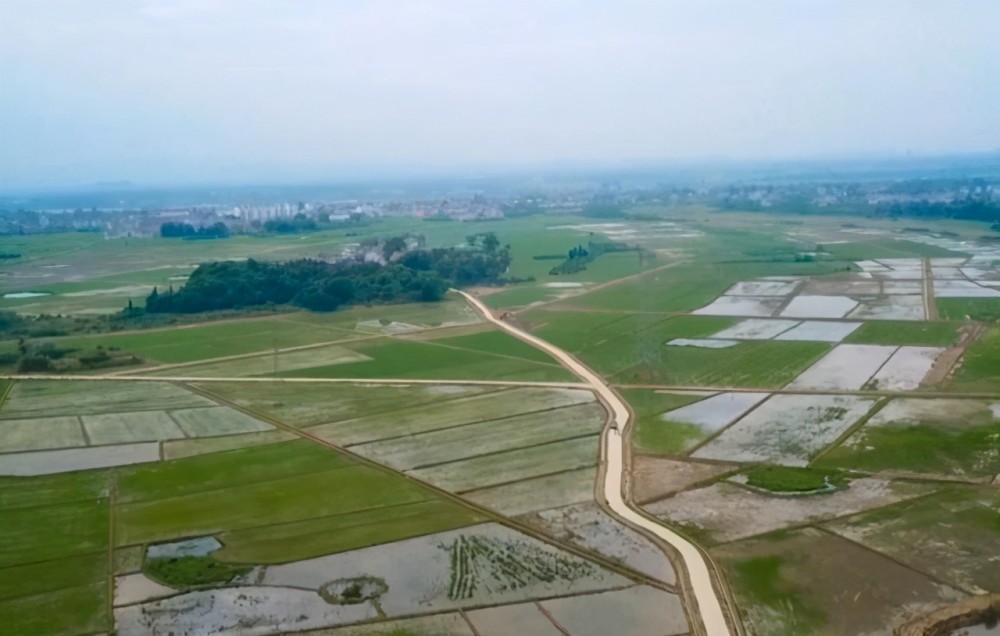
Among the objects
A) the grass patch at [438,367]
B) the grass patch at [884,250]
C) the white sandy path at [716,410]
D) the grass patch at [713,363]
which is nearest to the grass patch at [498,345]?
the grass patch at [438,367]

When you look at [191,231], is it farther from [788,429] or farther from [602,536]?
[602,536]

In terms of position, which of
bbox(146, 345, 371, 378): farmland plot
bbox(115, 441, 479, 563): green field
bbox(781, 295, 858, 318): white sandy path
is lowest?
bbox(115, 441, 479, 563): green field

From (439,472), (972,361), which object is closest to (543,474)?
(439,472)

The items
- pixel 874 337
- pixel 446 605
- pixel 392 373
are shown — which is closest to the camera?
pixel 446 605

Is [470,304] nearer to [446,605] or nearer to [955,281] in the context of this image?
[955,281]

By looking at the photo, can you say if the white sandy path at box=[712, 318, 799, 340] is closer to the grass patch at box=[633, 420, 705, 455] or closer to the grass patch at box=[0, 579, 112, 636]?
the grass patch at box=[633, 420, 705, 455]

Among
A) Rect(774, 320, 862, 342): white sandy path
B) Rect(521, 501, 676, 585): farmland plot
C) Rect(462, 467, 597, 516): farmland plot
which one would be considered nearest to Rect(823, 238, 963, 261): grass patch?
Rect(774, 320, 862, 342): white sandy path
